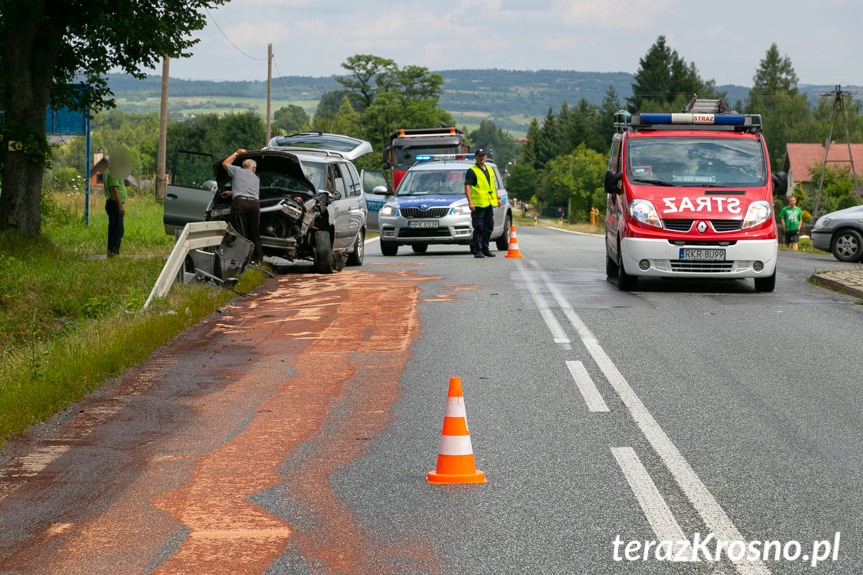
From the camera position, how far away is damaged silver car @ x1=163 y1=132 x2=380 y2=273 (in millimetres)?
17203

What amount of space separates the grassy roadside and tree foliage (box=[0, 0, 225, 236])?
1.00m

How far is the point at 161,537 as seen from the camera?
489 centimetres

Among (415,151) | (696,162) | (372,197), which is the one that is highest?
(696,162)

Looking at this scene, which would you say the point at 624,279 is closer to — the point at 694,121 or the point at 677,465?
the point at 694,121

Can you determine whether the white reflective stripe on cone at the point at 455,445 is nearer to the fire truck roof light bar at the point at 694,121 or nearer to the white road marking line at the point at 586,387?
the white road marking line at the point at 586,387

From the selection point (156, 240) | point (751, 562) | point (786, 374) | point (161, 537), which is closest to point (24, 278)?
point (156, 240)

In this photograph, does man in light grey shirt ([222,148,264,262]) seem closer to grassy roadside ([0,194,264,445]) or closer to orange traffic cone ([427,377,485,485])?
grassy roadside ([0,194,264,445])

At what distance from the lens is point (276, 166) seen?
58.4 feet

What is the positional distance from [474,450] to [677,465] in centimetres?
114

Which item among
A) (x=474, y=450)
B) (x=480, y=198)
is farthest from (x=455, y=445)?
(x=480, y=198)

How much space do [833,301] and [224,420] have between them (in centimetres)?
970

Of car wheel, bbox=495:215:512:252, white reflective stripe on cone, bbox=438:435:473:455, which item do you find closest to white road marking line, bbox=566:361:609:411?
white reflective stripe on cone, bbox=438:435:473:455

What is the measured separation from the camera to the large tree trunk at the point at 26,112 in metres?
19.3

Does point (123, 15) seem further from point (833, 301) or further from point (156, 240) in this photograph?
point (833, 301)
